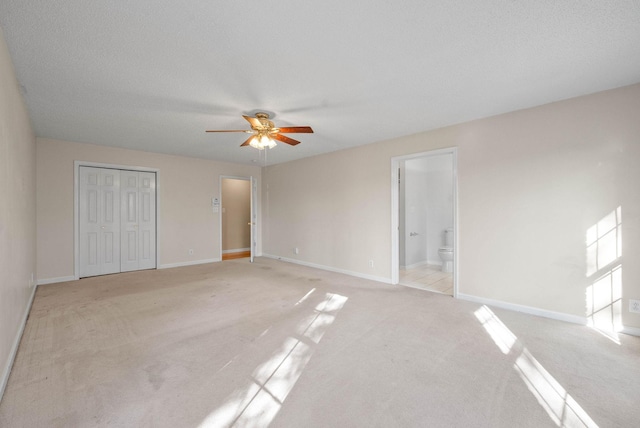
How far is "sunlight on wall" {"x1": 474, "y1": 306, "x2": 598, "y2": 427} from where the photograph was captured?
158 centimetres

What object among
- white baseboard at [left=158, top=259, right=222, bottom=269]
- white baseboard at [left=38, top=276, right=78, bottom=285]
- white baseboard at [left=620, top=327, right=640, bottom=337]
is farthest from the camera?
white baseboard at [left=158, top=259, right=222, bottom=269]

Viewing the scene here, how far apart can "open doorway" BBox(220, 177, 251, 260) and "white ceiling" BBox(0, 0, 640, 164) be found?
436 centimetres

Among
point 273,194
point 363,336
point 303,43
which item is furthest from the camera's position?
point 273,194

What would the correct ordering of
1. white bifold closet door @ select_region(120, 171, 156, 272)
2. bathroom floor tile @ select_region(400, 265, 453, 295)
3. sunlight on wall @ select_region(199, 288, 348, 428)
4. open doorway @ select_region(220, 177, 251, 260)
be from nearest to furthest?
1. sunlight on wall @ select_region(199, 288, 348, 428)
2. bathroom floor tile @ select_region(400, 265, 453, 295)
3. white bifold closet door @ select_region(120, 171, 156, 272)
4. open doorway @ select_region(220, 177, 251, 260)

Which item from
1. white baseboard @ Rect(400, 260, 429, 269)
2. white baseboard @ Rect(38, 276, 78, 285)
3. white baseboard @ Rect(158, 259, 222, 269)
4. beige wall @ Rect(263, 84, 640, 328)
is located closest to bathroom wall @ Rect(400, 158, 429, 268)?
white baseboard @ Rect(400, 260, 429, 269)

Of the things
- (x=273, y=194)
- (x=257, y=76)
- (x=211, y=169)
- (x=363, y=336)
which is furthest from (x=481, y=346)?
(x=211, y=169)

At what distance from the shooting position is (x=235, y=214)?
805 cm

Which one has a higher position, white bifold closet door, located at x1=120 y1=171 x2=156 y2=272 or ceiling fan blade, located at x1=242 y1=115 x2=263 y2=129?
ceiling fan blade, located at x1=242 y1=115 x2=263 y2=129

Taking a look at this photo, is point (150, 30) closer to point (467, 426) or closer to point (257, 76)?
point (257, 76)

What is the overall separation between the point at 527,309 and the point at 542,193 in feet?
4.47

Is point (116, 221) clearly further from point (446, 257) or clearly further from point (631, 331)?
point (631, 331)

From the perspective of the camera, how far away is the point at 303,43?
202 centimetres

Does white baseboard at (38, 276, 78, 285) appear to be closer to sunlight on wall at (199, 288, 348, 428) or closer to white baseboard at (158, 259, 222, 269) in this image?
white baseboard at (158, 259, 222, 269)

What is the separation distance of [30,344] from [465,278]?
4744mm
